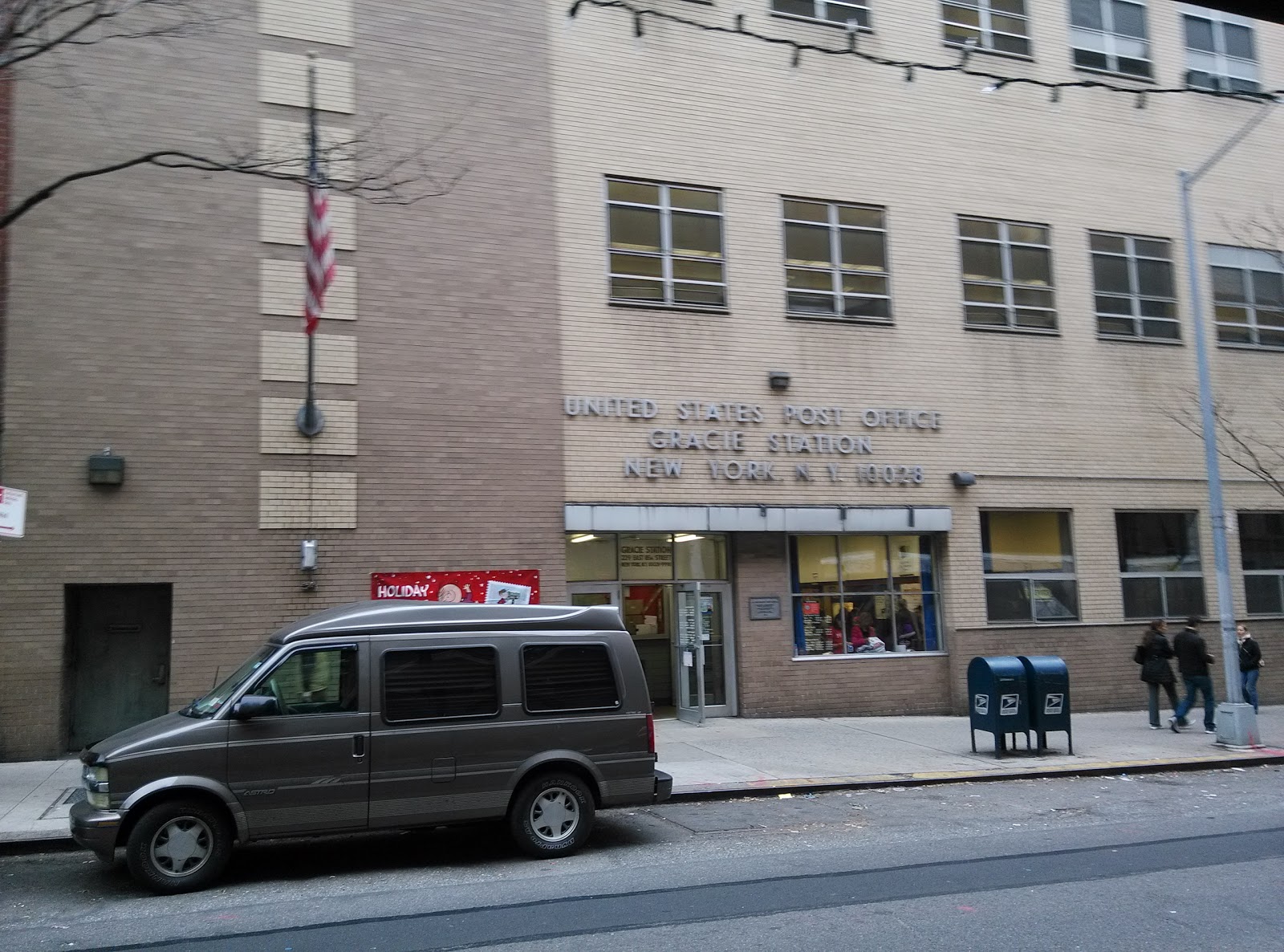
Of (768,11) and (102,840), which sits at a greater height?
(768,11)

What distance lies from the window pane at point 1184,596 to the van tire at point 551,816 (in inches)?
555

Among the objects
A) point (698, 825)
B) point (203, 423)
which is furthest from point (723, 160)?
point (698, 825)

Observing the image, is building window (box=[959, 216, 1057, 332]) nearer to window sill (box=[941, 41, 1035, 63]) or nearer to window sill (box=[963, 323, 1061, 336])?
window sill (box=[963, 323, 1061, 336])

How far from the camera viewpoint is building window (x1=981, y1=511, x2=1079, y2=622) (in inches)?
703

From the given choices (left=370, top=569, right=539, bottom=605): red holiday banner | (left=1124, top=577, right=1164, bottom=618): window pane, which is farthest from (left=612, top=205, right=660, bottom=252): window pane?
(left=1124, top=577, right=1164, bottom=618): window pane

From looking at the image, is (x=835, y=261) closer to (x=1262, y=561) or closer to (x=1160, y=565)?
(x=1160, y=565)

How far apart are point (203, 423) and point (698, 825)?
822 centimetres

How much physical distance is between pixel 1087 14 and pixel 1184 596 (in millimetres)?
10766

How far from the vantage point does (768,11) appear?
1772 cm

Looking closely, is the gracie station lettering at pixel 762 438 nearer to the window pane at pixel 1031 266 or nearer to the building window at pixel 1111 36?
the window pane at pixel 1031 266

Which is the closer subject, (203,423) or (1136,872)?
(1136,872)

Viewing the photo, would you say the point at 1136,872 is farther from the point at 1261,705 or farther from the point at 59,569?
the point at 1261,705

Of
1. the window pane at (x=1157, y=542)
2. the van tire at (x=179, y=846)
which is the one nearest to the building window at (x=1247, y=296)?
the window pane at (x=1157, y=542)

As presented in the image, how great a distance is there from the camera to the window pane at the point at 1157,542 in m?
18.8
